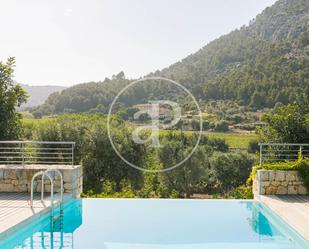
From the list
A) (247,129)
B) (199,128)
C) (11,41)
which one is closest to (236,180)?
(199,128)

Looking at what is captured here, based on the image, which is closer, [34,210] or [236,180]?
[34,210]

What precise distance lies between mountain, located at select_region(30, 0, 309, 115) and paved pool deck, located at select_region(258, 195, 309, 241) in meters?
19.0

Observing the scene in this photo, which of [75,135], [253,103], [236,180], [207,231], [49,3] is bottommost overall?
[236,180]

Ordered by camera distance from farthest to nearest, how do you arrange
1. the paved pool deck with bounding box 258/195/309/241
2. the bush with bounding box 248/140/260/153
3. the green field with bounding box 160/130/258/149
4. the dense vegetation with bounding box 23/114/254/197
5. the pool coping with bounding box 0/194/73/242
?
1. the green field with bounding box 160/130/258/149
2. the bush with bounding box 248/140/260/153
3. the dense vegetation with bounding box 23/114/254/197
4. the paved pool deck with bounding box 258/195/309/241
5. the pool coping with bounding box 0/194/73/242

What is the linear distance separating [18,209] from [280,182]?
559 cm

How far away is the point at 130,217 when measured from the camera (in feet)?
24.7

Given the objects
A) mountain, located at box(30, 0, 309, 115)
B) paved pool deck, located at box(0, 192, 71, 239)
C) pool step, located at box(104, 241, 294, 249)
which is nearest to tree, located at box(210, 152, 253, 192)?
mountain, located at box(30, 0, 309, 115)

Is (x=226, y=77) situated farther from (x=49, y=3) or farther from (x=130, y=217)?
(x=130, y=217)

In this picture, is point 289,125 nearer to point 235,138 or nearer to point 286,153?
point 286,153

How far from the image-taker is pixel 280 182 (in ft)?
28.2

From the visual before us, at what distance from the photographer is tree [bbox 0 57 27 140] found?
12.9m

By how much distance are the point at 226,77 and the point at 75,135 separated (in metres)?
29.5

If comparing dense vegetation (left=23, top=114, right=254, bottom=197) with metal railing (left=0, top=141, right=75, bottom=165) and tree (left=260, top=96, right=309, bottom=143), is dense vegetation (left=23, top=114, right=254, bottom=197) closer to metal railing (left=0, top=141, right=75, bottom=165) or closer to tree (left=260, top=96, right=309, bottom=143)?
metal railing (left=0, top=141, right=75, bottom=165)

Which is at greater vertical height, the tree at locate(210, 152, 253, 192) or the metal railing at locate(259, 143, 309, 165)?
the metal railing at locate(259, 143, 309, 165)
